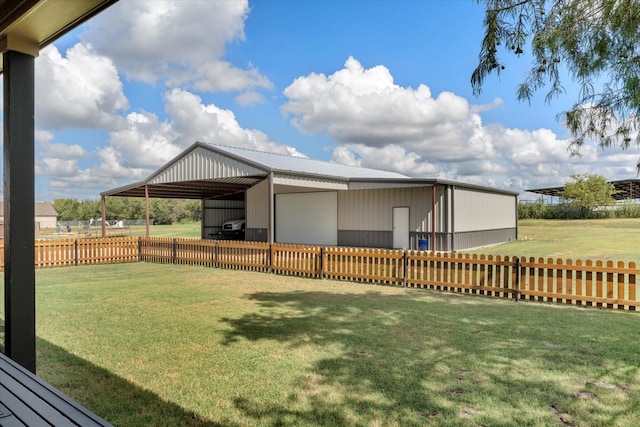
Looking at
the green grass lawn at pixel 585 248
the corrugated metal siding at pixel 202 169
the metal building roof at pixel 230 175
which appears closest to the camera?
the metal building roof at pixel 230 175

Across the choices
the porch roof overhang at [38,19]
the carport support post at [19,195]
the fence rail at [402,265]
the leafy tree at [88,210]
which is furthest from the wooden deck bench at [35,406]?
the leafy tree at [88,210]

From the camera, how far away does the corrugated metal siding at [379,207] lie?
1925 centimetres

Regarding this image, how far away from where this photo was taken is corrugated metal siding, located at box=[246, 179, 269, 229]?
23656 millimetres

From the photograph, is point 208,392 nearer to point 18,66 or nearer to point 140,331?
point 140,331

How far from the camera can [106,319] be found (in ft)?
21.0

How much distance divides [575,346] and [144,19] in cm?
704

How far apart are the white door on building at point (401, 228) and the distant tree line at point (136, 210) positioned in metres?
46.2

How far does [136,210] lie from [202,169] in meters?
57.1

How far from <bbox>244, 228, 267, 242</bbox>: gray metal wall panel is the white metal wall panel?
4.42ft

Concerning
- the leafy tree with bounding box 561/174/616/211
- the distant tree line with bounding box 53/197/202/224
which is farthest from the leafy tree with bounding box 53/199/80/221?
the leafy tree with bounding box 561/174/616/211

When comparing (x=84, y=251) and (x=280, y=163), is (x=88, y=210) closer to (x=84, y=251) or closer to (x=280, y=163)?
(x=84, y=251)

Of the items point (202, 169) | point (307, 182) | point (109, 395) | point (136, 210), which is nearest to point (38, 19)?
point (109, 395)

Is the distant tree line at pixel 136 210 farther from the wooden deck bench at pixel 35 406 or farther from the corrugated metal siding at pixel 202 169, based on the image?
the wooden deck bench at pixel 35 406

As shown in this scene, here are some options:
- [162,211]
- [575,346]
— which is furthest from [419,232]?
[162,211]
